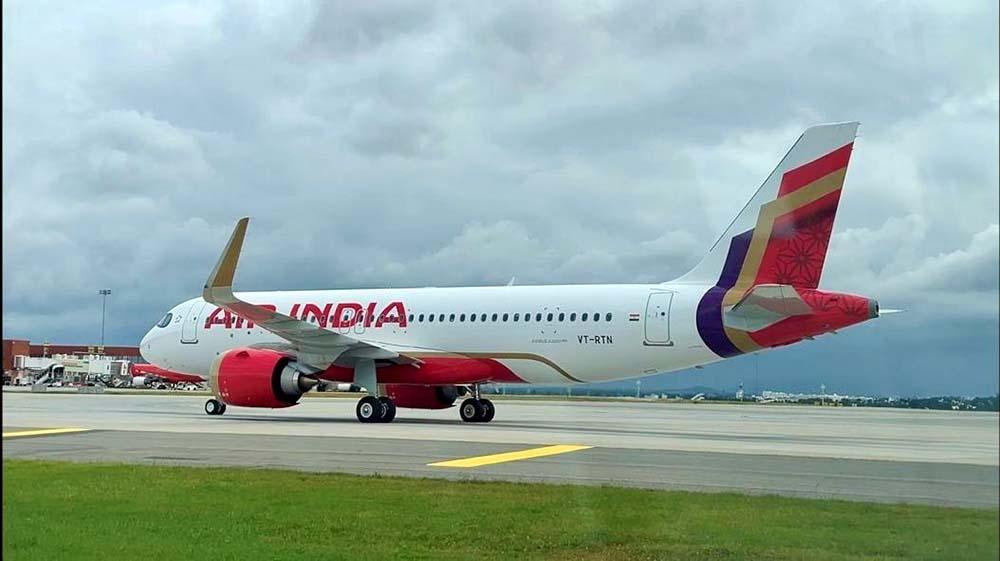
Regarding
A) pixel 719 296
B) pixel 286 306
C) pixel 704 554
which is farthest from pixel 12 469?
pixel 286 306

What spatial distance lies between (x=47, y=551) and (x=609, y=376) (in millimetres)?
11637

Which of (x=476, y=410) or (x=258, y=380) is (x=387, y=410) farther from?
(x=258, y=380)

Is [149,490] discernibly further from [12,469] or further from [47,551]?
[47,551]

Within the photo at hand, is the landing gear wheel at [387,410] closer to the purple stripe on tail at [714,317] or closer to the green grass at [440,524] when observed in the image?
the purple stripe on tail at [714,317]

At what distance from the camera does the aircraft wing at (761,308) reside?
→ 920cm

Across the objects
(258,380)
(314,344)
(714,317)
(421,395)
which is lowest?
(421,395)

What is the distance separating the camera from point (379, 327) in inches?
753

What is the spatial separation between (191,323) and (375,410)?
4.99 m

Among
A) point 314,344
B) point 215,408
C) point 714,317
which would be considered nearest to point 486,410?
point 314,344

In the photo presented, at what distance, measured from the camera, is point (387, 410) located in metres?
18.1

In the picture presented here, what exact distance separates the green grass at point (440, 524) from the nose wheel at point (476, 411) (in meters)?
12.6

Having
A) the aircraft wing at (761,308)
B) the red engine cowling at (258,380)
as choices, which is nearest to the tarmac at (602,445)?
the red engine cowling at (258,380)

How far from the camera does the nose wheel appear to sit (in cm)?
1859

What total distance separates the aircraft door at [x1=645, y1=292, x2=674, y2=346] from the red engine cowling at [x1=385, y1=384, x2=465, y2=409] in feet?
15.5
